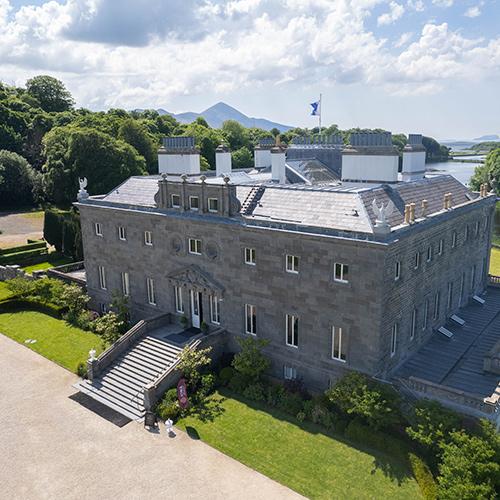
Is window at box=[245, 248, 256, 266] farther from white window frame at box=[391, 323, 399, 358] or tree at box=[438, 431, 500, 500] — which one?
tree at box=[438, 431, 500, 500]

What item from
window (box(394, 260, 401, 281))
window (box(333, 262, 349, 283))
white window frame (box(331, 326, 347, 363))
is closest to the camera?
window (box(333, 262, 349, 283))

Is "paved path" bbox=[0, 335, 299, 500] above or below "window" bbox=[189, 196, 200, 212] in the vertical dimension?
below

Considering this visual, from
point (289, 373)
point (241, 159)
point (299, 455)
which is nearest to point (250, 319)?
point (289, 373)

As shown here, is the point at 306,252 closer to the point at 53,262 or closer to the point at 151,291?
the point at 151,291

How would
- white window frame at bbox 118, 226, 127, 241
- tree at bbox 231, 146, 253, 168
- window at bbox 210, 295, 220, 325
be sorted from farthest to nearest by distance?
tree at bbox 231, 146, 253, 168, white window frame at bbox 118, 226, 127, 241, window at bbox 210, 295, 220, 325

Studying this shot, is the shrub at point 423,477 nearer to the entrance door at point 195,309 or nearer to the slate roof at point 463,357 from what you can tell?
the slate roof at point 463,357

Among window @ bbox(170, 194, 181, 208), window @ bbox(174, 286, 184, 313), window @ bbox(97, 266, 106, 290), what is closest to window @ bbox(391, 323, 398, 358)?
window @ bbox(174, 286, 184, 313)
